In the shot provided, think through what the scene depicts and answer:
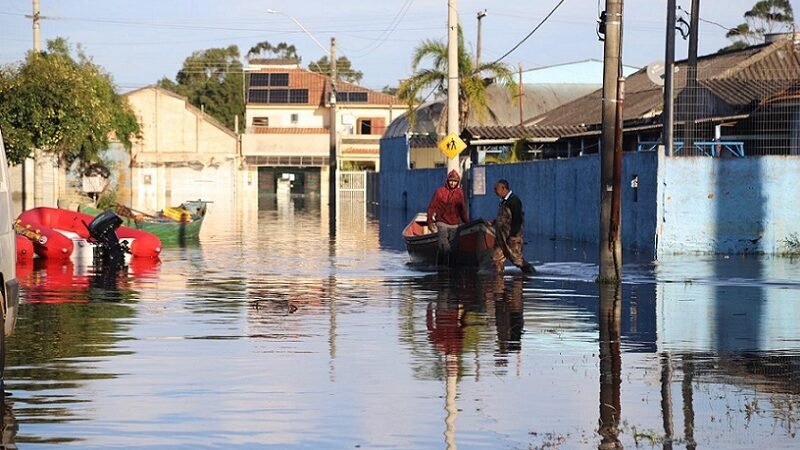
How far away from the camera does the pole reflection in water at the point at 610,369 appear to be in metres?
9.45

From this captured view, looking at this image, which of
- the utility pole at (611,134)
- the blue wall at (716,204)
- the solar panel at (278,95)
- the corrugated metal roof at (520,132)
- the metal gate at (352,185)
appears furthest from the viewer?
the solar panel at (278,95)

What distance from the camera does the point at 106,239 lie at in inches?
1100

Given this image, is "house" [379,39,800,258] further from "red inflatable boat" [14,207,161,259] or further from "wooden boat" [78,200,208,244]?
"red inflatable boat" [14,207,161,259]

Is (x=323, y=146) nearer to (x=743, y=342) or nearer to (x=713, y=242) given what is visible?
(x=713, y=242)

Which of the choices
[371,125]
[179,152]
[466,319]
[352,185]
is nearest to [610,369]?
[466,319]

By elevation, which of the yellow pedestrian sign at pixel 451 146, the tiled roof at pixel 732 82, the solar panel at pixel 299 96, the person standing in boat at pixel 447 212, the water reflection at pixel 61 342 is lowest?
the water reflection at pixel 61 342

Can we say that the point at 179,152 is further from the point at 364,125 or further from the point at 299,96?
the point at 364,125

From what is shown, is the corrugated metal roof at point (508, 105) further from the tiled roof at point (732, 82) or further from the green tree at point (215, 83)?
the green tree at point (215, 83)

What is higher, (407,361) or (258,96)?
(258,96)

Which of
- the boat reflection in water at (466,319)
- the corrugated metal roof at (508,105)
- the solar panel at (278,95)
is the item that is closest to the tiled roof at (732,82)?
the boat reflection in water at (466,319)

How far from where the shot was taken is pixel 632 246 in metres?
30.0

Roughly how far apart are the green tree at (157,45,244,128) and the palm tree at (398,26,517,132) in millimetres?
72300

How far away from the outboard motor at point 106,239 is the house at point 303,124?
238 ft

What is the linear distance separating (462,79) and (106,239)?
116ft
